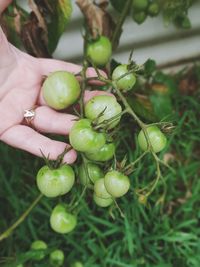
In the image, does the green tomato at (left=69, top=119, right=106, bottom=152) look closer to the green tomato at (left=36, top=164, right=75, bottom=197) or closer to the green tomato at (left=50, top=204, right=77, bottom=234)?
the green tomato at (left=36, top=164, right=75, bottom=197)

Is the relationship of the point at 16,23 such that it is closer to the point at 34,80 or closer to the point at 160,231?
the point at 34,80

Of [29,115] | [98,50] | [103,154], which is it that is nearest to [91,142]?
[103,154]

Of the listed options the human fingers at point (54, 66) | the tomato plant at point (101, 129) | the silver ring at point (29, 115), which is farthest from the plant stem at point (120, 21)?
the silver ring at point (29, 115)

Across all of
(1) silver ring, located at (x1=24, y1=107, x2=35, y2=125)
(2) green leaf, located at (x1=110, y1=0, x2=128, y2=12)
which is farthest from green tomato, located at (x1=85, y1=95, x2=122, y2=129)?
(2) green leaf, located at (x1=110, y1=0, x2=128, y2=12)

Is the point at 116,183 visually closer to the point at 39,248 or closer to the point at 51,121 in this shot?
the point at 51,121

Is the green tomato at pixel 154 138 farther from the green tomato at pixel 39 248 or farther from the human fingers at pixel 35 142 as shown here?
the green tomato at pixel 39 248

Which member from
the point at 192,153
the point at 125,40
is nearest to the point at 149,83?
the point at 125,40
